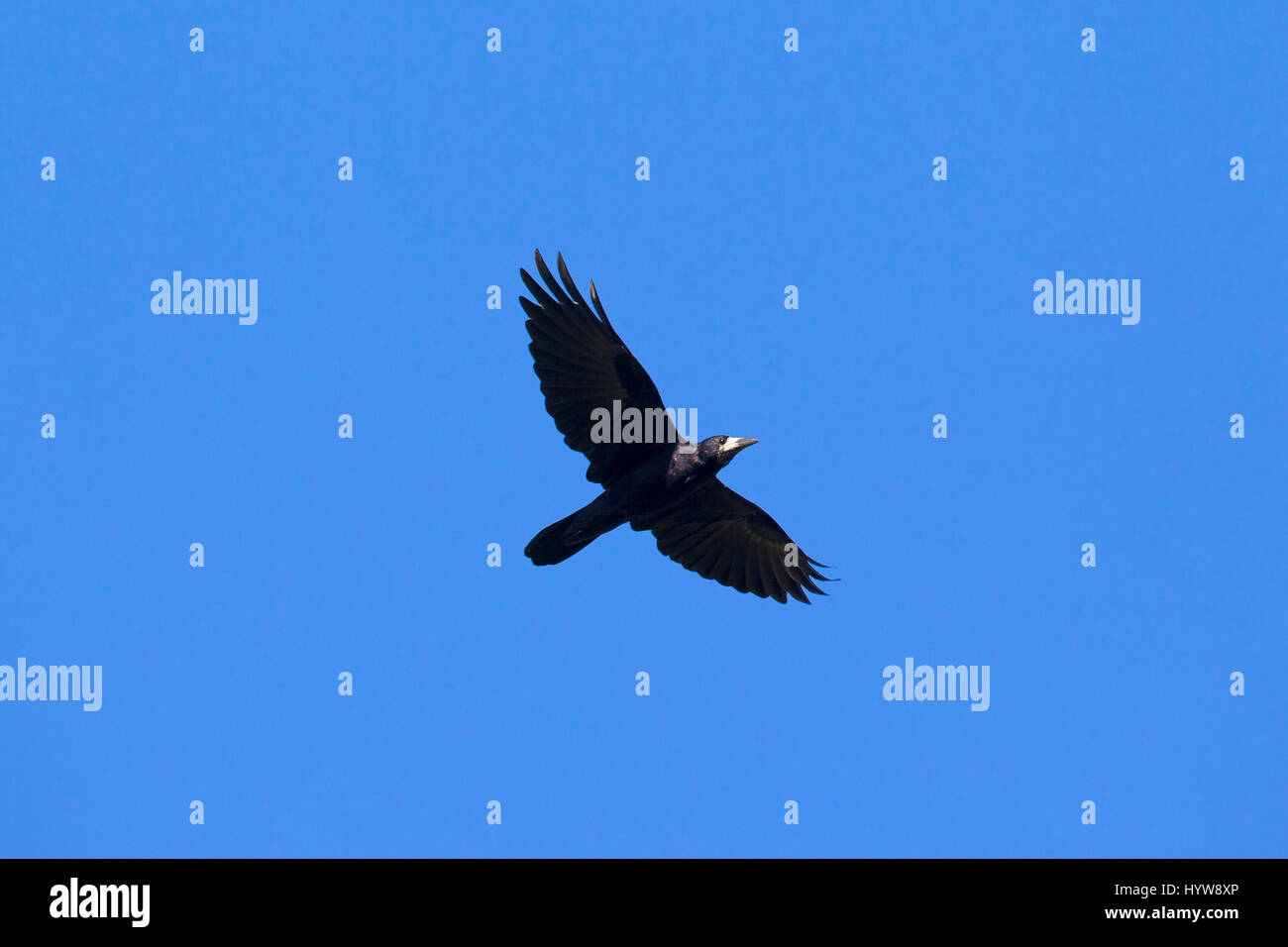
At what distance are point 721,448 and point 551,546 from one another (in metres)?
2.52

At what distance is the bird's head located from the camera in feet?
60.4

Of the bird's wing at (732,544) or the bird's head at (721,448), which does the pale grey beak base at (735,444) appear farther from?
the bird's wing at (732,544)

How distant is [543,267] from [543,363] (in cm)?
127

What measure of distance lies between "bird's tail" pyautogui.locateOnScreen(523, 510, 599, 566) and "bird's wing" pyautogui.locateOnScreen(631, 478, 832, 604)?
4.18 feet

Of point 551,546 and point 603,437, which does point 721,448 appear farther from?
point 551,546

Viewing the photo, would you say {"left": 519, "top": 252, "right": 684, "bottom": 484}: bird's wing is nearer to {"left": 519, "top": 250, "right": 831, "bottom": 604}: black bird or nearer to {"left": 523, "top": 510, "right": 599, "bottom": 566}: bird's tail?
{"left": 519, "top": 250, "right": 831, "bottom": 604}: black bird

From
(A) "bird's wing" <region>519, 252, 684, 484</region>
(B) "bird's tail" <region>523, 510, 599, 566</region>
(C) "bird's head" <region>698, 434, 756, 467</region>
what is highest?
(A) "bird's wing" <region>519, 252, 684, 484</region>

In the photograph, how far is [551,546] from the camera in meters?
18.5

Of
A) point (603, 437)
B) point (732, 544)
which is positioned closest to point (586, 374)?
point (603, 437)

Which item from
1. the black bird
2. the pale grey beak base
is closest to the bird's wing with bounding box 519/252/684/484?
the black bird

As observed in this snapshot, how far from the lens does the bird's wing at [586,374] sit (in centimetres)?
1812
